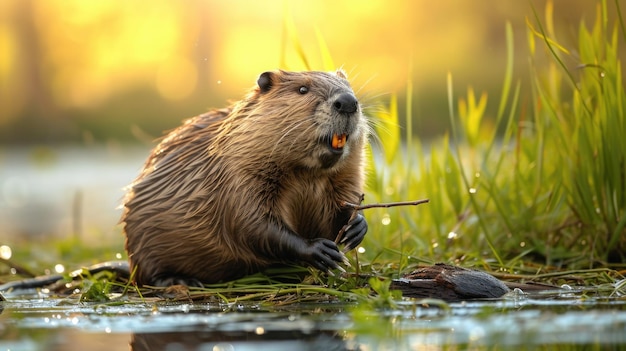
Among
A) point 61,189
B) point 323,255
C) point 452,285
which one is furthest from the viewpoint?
point 61,189

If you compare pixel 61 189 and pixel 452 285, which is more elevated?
pixel 452 285

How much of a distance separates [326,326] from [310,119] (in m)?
0.98

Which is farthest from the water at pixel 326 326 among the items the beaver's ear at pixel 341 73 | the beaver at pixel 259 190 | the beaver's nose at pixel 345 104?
the beaver's ear at pixel 341 73

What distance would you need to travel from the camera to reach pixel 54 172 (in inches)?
543

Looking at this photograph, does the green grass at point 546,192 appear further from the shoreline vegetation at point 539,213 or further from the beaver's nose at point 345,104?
the beaver's nose at point 345,104

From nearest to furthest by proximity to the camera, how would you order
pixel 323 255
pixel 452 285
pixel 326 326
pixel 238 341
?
pixel 238 341 → pixel 326 326 → pixel 452 285 → pixel 323 255

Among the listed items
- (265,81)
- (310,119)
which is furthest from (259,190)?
(265,81)

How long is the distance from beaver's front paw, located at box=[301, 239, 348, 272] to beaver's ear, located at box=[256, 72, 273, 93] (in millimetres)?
656

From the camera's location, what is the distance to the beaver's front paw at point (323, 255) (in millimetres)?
3391

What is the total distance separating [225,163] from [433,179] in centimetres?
143

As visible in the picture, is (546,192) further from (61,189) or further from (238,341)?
(61,189)

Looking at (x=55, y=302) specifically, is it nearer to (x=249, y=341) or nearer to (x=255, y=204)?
(x=255, y=204)

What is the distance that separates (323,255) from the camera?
339 centimetres

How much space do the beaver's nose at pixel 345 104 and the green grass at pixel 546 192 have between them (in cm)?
47
